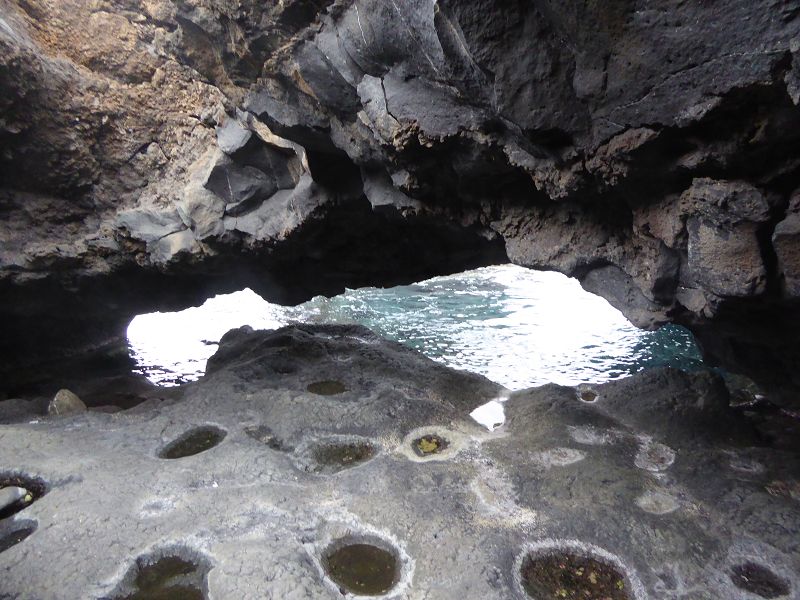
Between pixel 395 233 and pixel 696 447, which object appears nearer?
pixel 696 447

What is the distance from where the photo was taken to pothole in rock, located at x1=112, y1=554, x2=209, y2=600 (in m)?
3.75

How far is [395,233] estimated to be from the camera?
754 cm

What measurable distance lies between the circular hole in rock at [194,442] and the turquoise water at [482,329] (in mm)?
4361

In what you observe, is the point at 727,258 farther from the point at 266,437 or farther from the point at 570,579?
the point at 266,437

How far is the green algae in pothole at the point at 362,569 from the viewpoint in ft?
12.7

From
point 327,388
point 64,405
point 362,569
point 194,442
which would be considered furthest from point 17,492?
point 327,388

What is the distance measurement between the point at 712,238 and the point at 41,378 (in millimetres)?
10474

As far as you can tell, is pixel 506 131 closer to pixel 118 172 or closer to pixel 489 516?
pixel 489 516

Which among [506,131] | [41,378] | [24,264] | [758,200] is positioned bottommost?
[41,378]

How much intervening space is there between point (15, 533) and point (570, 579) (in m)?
4.37

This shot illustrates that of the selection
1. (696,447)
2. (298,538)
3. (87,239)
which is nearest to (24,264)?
(87,239)

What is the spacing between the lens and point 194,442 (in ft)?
19.2

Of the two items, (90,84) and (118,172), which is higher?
(90,84)

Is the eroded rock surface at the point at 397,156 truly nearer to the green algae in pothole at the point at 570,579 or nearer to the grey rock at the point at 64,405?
the grey rock at the point at 64,405
